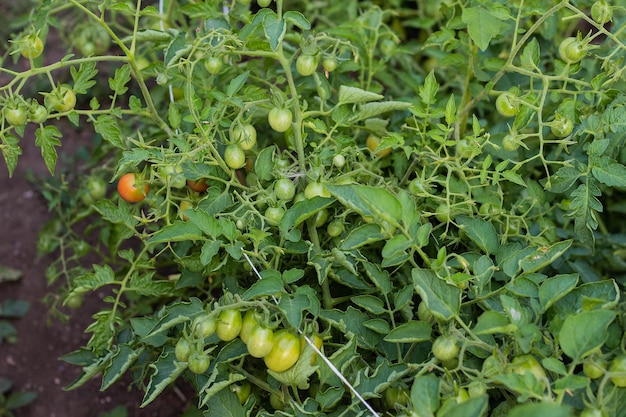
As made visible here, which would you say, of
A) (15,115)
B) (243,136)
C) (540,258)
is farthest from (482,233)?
(15,115)

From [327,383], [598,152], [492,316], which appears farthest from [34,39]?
[598,152]

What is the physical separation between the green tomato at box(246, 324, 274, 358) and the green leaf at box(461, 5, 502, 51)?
623mm

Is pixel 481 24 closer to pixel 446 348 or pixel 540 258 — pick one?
pixel 540 258

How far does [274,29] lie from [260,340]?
501mm

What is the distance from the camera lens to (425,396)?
82 cm

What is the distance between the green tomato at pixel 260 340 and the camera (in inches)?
36.5

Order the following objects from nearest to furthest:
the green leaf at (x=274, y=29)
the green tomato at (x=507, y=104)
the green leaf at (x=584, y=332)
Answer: the green leaf at (x=584, y=332), the green leaf at (x=274, y=29), the green tomato at (x=507, y=104)

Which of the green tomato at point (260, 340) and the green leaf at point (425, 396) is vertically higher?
the green leaf at point (425, 396)

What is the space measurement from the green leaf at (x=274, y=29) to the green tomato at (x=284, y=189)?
22cm

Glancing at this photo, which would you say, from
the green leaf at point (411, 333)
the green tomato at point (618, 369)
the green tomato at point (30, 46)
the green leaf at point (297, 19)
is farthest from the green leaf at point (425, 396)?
the green tomato at point (30, 46)

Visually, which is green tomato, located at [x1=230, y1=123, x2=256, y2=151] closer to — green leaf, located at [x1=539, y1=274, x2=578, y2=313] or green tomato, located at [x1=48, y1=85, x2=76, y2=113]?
green tomato, located at [x1=48, y1=85, x2=76, y2=113]

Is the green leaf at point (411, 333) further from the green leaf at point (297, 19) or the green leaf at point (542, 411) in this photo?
the green leaf at point (297, 19)

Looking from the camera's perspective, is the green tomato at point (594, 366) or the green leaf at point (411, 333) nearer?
the green tomato at point (594, 366)

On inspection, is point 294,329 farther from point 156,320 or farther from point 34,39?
point 34,39
